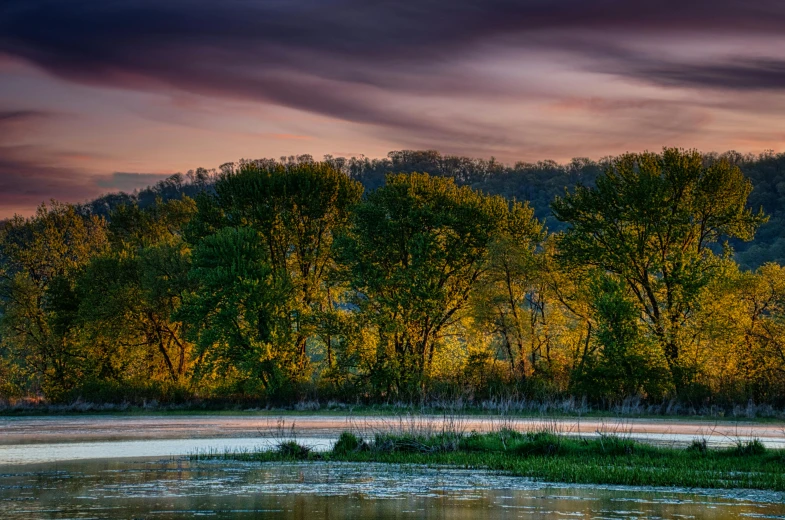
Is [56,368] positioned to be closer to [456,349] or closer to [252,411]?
[252,411]

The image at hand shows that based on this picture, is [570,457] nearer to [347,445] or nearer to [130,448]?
[347,445]

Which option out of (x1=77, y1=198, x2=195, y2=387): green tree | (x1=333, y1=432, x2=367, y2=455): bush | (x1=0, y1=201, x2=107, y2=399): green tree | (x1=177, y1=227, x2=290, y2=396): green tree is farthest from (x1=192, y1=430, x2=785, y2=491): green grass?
(x1=0, y1=201, x2=107, y2=399): green tree

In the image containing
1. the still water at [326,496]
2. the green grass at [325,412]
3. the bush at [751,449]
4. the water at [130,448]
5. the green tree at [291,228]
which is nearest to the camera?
the still water at [326,496]

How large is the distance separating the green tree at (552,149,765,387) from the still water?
125 ft

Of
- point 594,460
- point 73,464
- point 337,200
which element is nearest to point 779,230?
point 337,200

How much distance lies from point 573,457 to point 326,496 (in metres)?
10.7

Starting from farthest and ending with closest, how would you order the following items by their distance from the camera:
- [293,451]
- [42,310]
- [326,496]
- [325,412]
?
[42,310]
[325,412]
[293,451]
[326,496]

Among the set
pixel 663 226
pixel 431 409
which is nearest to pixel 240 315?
pixel 431 409

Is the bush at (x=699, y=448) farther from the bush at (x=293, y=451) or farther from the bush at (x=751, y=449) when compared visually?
the bush at (x=293, y=451)

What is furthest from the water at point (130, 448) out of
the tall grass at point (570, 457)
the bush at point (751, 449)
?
the bush at point (751, 449)

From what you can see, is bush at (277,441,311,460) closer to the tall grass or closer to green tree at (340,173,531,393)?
the tall grass

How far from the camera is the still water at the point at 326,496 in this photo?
59.2 feet

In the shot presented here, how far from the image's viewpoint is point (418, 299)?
64.9 metres

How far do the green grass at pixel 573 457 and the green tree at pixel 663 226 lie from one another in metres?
31.9
